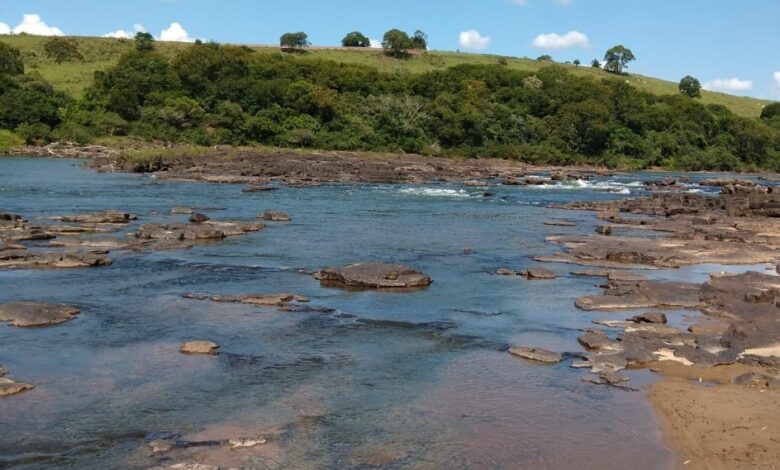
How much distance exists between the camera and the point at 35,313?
15711 mm

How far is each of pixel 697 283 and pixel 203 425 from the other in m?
15.0

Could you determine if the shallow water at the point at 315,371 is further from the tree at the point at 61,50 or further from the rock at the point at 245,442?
the tree at the point at 61,50

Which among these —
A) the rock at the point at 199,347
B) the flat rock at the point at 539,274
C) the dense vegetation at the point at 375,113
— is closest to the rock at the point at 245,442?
the rock at the point at 199,347

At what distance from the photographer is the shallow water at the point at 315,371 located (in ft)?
32.6

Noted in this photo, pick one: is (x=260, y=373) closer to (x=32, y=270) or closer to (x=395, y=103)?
(x=32, y=270)

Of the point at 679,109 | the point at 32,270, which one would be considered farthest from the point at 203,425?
the point at 679,109

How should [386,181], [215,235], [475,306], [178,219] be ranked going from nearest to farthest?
[475,306] < [215,235] < [178,219] < [386,181]

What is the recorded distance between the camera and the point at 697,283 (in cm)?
2059

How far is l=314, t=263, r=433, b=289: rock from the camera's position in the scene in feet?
65.5

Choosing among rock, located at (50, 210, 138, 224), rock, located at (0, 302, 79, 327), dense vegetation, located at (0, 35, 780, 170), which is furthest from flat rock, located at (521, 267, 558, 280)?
dense vegetation, located at (0, 35, 780, 170)

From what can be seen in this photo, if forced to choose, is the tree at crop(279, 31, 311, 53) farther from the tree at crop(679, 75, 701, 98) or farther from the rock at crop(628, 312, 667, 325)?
the rock at crop(628, 312, 667, 325)

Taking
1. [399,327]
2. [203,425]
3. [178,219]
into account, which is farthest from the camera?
[178,219]

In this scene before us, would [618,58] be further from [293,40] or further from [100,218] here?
[100,218]

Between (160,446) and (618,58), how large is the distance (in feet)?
471
